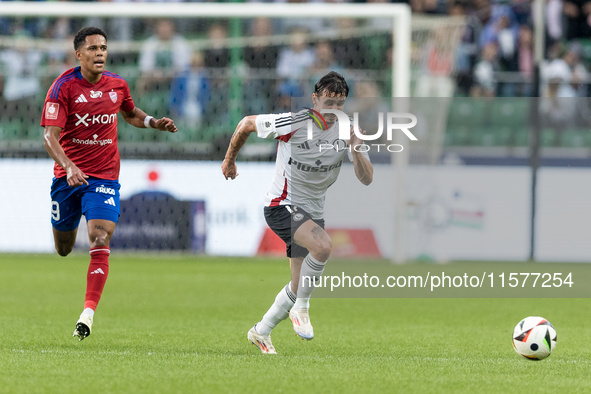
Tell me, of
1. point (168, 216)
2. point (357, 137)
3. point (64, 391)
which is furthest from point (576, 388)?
point (168, 216)

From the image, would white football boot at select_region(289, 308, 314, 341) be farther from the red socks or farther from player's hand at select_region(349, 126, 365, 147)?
the red socks

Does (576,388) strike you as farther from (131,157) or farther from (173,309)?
(131,157)

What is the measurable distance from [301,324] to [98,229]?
5.72ft

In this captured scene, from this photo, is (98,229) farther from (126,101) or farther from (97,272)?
(126,101)

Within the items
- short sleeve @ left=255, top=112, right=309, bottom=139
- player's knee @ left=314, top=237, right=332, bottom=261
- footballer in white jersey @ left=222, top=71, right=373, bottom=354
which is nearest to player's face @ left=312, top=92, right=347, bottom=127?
footballer in white jersey @ left=222, top=71, right=373, bottom=354

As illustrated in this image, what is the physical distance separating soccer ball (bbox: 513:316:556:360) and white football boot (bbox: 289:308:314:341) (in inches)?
55.8

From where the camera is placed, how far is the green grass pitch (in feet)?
19.3

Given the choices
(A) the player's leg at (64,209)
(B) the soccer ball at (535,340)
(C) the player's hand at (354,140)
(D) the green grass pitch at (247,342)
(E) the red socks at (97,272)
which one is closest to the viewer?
(D) the green grass pitch at (247,342)

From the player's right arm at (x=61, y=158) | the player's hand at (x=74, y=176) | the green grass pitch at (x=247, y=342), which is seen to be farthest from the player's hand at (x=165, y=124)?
the green grass pitch at (x=247, y=342)

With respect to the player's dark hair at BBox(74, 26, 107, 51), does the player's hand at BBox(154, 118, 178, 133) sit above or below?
below

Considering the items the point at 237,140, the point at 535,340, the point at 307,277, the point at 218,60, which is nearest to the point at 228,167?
the point at 237,140

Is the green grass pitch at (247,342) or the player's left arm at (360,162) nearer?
the green grass pitch at (247,342)

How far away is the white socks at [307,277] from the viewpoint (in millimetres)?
7195

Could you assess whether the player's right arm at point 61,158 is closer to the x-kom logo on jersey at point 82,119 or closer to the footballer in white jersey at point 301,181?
the x-kom logo on jersey at point 82,119
